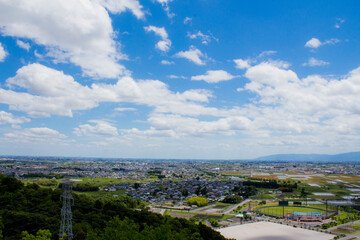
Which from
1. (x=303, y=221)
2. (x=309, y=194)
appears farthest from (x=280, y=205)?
(x=309, y=194)

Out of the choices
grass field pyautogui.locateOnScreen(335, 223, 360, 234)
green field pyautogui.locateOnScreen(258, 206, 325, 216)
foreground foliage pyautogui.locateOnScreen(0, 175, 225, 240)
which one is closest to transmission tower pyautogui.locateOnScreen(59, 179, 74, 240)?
foreground foliage pyautogui.locateOnScreen(0, 175, 225, 240)

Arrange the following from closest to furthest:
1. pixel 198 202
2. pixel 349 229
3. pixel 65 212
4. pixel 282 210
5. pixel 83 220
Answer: pixel 65 212
pixel 83 220
pixel 349 229
pixel 282 210
pixel 198 202

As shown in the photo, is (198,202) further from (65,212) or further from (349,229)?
(65,212)

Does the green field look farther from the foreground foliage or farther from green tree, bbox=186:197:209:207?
the foreground foliage

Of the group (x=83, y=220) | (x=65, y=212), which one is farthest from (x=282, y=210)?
(x=65, y=212)

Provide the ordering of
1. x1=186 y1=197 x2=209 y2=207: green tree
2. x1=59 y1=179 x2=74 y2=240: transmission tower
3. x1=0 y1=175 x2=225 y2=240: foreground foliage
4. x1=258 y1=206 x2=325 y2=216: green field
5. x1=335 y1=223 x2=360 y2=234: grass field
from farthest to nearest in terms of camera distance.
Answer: x1=186 y1=197 x2=209 y2=207: green tree → x1=258 y1=206 x2=325 y2=216: green field → x1=335 y1=223 x2=360 y2=234: grass field → x1=59 y1=179 x2=74 y2=240: transmission tower → x1=0 y1=175 x2=225 y2=240: foreground foliage

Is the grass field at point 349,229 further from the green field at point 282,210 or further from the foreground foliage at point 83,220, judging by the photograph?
the foreground foliage at point 83,220

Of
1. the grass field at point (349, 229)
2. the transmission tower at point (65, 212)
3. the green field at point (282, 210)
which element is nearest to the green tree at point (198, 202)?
Result: the green field at point (282, 210)

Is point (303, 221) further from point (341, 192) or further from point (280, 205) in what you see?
point (341, 192)
